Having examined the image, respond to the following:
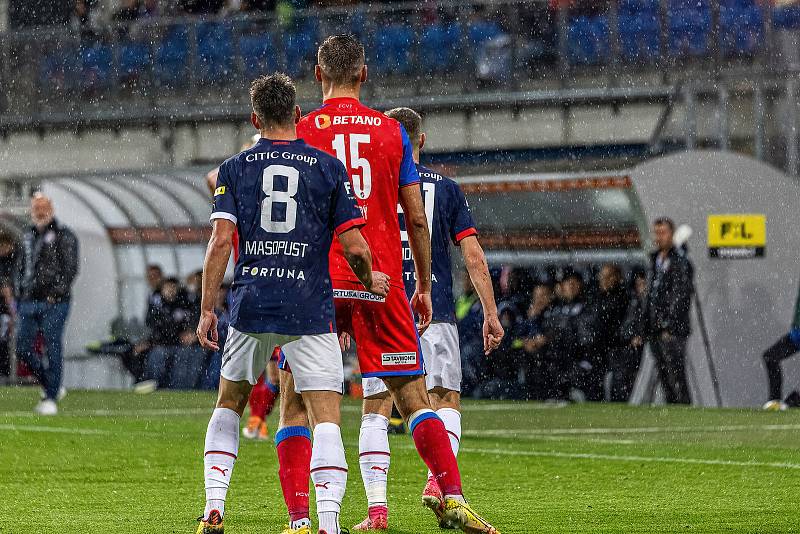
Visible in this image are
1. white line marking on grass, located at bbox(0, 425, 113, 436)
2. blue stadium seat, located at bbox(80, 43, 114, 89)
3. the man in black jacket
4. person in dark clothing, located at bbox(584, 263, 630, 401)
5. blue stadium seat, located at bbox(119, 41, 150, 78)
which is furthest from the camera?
blue stadium seat, located at bbox(80, 43, 114, 89)

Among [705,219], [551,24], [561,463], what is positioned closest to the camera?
[561,463]

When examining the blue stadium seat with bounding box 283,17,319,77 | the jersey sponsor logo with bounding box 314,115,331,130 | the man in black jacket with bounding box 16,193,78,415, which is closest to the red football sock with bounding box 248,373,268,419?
the man in black jacket with bounding box 16,193,78,415

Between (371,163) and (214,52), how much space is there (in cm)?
1975

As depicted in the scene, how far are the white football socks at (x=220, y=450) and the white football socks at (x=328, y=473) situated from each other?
0.36 metres

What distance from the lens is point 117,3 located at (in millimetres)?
28984

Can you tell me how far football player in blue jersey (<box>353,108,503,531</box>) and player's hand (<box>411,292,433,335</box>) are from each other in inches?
13.9

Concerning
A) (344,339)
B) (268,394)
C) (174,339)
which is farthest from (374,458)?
(174,339)

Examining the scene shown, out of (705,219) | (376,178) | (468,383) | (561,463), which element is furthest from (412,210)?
(468,383)

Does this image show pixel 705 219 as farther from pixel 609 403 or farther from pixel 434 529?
pixel 434 529

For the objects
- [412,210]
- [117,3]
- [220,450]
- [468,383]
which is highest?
[117,3]

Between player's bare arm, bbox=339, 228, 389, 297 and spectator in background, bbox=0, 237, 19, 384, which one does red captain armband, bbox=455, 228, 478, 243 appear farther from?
spectator in background, bbox=0, 237, 19, 384

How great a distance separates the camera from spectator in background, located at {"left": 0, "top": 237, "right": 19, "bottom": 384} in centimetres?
2245

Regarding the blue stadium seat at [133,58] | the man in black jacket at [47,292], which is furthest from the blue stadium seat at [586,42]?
the man in black jacket at [47,292]

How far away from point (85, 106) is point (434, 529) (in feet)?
70.6
